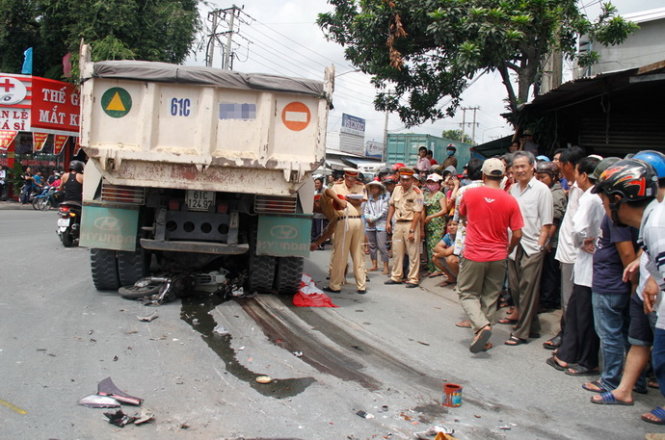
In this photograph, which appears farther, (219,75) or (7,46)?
(7,46)

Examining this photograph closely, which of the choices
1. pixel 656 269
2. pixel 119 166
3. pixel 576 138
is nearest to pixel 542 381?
pixel 656 269

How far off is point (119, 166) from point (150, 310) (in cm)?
159

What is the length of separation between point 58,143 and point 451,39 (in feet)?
66.5

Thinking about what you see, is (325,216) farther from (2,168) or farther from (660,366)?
(2,168)

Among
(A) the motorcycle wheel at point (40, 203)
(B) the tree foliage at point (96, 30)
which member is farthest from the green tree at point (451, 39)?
(A) the motorcycle wheel at point (40, 203)

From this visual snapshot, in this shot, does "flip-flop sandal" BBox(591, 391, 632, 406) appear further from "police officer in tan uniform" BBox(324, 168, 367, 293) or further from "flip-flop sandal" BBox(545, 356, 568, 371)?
"police officer in tan uniform" BBox(324, 168, 367, 293)

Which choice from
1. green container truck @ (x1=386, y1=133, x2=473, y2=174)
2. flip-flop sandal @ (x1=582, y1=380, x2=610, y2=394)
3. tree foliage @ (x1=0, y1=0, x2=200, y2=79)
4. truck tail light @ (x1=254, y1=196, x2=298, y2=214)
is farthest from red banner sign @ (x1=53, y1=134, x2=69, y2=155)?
flip-flop sandal @ (x1=582, y1=380, x2=610, y2=394)

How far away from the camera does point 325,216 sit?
8.48m

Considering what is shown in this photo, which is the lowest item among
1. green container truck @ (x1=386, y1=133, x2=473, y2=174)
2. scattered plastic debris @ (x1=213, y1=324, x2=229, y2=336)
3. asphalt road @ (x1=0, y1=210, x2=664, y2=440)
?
asphalt road @ (x1=0, y1=210, x2=664, y2=440)

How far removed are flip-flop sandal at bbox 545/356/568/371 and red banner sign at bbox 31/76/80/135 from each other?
24.1 metres

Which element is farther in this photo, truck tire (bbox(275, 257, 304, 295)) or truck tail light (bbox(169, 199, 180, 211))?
truck tire (bbox(275, 257, 304, 295))

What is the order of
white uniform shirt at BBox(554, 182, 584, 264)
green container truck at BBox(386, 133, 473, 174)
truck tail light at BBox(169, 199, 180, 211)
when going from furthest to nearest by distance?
green container truck at BBox(386, 133, 473, 174), truck tail light at BBox(169, 199, 180, 211), white uniform shirt at BBox(554, 182, 584, 264)

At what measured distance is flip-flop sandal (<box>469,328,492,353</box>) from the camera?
5.35 metres

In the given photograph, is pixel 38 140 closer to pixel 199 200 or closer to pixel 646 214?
pixel 199 200
